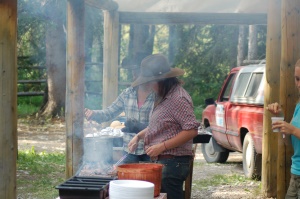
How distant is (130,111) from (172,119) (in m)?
0.93

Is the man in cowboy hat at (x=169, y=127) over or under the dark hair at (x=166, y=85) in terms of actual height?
under

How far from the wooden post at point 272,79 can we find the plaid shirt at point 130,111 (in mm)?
3015

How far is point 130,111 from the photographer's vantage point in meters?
6.04

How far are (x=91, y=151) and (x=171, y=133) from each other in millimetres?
768

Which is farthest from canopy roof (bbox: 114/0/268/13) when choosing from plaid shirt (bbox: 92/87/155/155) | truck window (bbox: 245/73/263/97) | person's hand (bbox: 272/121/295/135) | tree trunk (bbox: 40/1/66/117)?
tree trunk (bbox: 40/1/66/117)

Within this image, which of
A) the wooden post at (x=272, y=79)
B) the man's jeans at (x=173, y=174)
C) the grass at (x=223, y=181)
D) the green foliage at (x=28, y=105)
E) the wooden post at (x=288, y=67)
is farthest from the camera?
the green foliage at (x=28, y=105)

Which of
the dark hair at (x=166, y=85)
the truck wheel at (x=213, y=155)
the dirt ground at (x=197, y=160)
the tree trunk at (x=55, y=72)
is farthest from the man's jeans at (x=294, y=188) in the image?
the tree trunk at (x=55, y=72)

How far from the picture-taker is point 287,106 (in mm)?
6629

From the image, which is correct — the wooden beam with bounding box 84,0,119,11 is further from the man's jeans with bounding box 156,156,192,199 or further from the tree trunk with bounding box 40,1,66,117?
the tree trunk with bounding box 40,1,66,117

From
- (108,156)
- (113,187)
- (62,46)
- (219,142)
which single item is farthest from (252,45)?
(113,187)

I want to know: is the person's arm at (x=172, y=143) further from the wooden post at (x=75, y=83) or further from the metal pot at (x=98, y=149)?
the wooden post at (x=75, y=83)

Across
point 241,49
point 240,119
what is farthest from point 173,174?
point 241,49

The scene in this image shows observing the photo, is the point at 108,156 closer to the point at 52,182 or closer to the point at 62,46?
the point at 52,182

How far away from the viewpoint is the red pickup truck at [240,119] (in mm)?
10195
